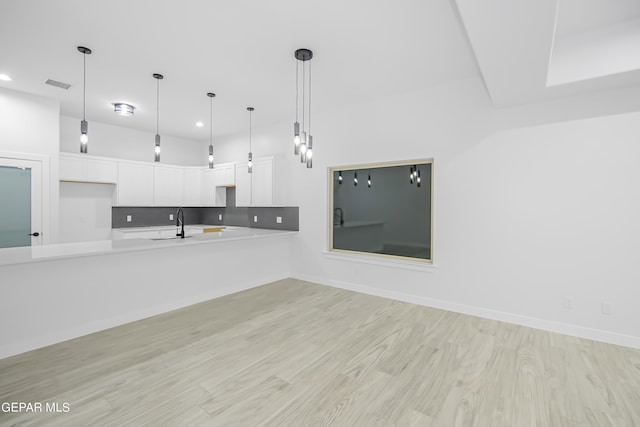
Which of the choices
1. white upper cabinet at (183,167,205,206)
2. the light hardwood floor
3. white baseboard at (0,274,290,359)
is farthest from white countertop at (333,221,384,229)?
white upper cabinet at (183,167,205,206)

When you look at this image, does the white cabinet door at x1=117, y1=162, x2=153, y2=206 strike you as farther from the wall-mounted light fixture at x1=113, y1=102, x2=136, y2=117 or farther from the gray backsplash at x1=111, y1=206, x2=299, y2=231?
the wall-mounted light fixture at x1=113, y1=102, x2=136, y2=117

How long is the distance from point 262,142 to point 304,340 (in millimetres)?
4201

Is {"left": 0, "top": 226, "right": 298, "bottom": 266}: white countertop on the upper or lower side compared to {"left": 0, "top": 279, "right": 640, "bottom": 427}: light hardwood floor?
upper

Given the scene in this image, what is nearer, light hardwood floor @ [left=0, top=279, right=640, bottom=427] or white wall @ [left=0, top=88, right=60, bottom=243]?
light hardwood floor @ [left=0, top=279, right=640, bottom=427]

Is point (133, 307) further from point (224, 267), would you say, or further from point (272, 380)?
point (272, 380)

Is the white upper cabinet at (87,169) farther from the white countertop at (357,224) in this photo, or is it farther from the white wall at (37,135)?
the white countertop at (357,224)

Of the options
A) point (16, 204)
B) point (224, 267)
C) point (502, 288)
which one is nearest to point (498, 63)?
point (502, 288)

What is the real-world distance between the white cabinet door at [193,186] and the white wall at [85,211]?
1.38 metres

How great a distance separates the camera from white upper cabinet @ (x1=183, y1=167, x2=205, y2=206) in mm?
6758

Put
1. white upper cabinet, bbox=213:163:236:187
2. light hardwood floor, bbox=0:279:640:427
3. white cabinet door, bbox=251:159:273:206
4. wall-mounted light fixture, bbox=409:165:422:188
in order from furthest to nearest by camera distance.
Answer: white upper cabinet, bbox=213:163:236:187
white cabinet door, bbox=251:159:273:206
wall-mounted light fixture, bbox=409:165:422:188
light hardwood floor, bbox=0:279:640:427

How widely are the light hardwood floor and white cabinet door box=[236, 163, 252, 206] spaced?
9.16ft

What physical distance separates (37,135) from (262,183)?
11.3ft

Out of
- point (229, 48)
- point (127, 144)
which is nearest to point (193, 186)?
point (127, 144)

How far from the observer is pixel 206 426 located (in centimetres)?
184
